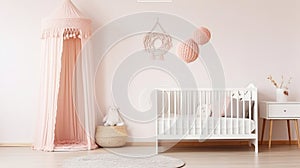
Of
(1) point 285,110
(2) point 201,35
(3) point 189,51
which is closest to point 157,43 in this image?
(3) point 189,51

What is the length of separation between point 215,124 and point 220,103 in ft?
1.51

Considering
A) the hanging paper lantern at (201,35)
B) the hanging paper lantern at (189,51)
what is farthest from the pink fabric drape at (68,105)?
the hanging paper lantern at (201,35)

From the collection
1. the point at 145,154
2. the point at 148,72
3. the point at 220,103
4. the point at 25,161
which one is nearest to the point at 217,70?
the point at 220,103

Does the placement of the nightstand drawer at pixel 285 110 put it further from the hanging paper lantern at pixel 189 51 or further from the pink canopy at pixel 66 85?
the pink canopy at pixel 66 85

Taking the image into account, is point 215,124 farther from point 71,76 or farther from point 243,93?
point 71,76

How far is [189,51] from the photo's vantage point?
5.41 meters

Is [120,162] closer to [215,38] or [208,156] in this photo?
[208,156]

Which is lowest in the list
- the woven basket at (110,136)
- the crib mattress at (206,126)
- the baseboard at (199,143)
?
the baseboard at (199,143)

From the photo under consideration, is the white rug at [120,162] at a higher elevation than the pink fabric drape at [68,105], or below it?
below

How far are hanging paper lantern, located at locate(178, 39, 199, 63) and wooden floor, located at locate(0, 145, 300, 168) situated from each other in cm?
116

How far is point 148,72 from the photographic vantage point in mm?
5449

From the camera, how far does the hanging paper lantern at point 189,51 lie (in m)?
5.41

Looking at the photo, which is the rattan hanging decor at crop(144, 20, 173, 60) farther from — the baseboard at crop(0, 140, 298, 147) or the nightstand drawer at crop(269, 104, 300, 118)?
the nightstand drawer at crop(269, 104, 300, 118)

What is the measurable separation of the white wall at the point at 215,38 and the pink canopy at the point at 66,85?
337 millimetres
